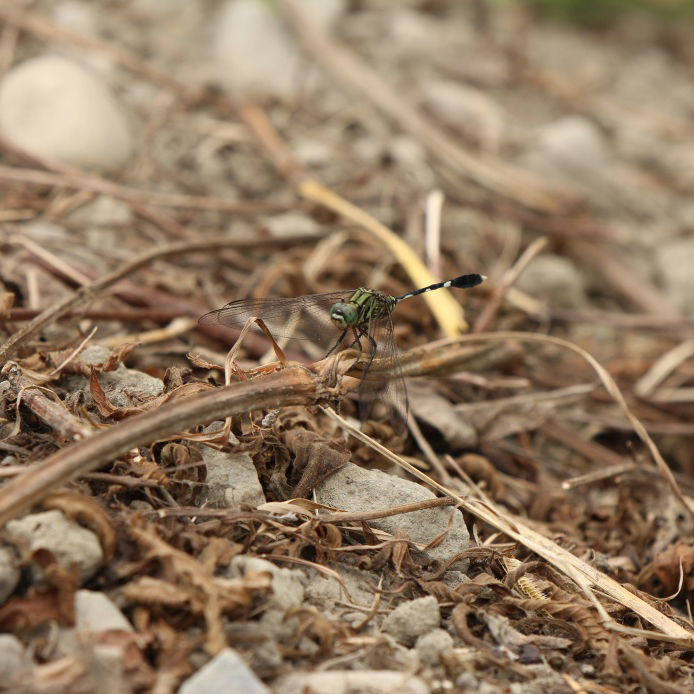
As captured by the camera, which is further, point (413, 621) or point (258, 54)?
point (258, 54)

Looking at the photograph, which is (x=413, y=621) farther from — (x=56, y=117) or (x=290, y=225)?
(x=56, y=117)

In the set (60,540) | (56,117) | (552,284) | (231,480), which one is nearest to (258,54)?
(56,117)

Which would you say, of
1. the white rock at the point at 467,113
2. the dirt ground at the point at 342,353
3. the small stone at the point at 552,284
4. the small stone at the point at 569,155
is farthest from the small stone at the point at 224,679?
the small stone at the point at 569,155

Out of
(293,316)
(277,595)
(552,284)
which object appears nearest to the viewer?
(277,595)

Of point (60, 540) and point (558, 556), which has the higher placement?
point (60, 540)

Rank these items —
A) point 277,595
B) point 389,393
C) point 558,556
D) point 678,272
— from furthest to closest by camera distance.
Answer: point 678,272 < point 389,393 < point 558,556 < point 277,595

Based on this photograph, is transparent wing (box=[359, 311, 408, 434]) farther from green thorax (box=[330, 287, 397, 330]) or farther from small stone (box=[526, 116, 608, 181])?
small stone (box=[526, 116, 608, 181])

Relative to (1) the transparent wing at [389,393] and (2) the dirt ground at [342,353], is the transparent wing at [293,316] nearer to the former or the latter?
(2) the dirt ground at [342,353]
